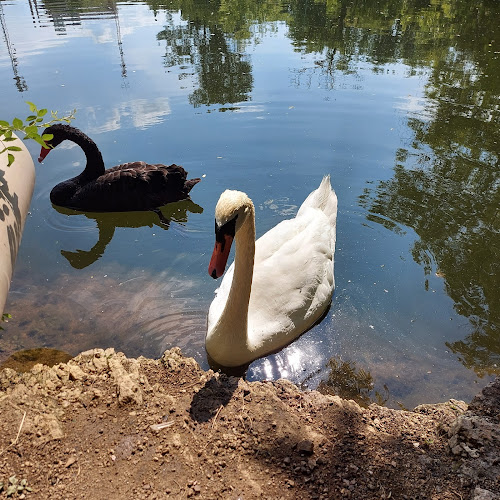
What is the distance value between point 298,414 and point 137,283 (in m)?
2.87

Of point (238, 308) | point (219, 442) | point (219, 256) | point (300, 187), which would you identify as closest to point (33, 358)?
point (238, 308)

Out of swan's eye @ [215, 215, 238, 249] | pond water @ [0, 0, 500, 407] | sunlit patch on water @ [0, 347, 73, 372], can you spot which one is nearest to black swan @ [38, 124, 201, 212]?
pond water @ [0, 0, 500, 407]

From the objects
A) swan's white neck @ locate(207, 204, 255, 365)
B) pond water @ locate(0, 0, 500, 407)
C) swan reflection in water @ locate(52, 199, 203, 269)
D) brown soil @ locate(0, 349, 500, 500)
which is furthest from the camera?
swan reflection in water @ locate(52, 199, 203, 269)

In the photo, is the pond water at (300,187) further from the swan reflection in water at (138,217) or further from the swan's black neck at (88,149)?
the swan's black neck at (88,149)

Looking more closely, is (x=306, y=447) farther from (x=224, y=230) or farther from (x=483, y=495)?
(x=224, y=230)

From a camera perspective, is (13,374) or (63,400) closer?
(63,400)

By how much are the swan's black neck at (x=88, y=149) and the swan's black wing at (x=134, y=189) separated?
0.19 metres

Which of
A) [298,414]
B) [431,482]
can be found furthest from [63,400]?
[431,482]

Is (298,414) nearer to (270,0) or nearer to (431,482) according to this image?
(431,482)

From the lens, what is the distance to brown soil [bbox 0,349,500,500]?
251cm

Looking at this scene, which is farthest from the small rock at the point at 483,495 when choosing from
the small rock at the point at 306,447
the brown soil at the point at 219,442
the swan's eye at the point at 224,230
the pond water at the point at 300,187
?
the swan's eye at the point at 224,230

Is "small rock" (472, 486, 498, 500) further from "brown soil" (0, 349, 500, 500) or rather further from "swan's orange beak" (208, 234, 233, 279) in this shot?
"swan's orange beak" (208, 234, 233, 279)

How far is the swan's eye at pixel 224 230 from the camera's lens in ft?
11.0

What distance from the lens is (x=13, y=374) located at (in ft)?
11.5
